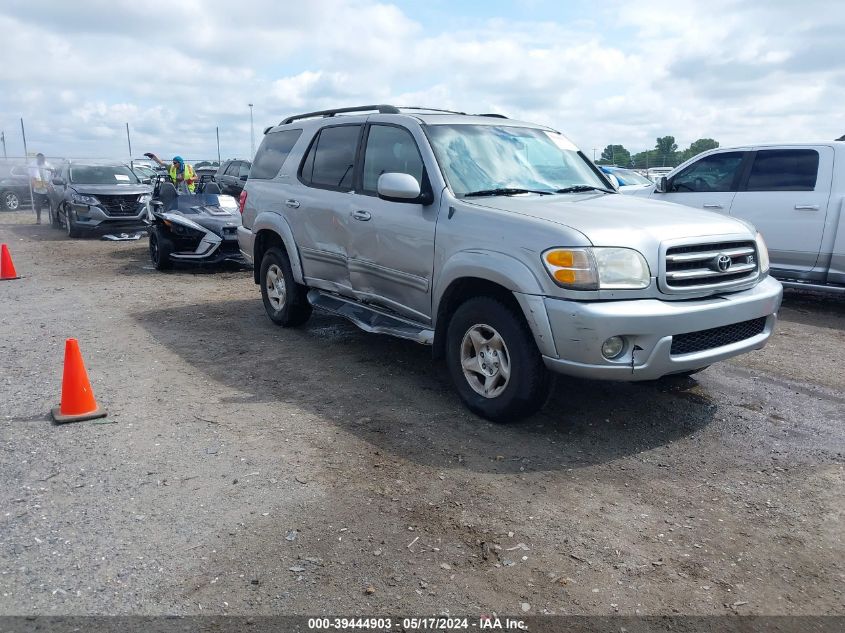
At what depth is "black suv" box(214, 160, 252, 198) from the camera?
64.4 feet

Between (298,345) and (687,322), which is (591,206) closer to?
(687,322)

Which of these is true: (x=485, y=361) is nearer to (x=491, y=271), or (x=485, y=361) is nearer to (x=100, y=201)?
(x=491, y=271)

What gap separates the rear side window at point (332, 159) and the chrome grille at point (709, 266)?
9.25ft

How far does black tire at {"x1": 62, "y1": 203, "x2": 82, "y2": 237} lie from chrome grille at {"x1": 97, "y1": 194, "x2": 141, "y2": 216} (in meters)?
0.87

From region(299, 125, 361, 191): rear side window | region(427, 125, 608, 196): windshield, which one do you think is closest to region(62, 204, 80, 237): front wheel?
region(299, 125, 361, 191): rear side window

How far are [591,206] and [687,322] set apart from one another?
3.42 feet

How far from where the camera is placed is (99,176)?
16312mm

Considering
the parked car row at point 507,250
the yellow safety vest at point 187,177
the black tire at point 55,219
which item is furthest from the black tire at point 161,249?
the black tire at point 55,219

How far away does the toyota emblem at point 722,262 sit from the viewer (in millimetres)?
4211

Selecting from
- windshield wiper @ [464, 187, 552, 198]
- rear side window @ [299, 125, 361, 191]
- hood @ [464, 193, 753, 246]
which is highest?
rear side window @ [299, 125, 361, 191]

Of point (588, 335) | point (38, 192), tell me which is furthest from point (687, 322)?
point (38, 192)

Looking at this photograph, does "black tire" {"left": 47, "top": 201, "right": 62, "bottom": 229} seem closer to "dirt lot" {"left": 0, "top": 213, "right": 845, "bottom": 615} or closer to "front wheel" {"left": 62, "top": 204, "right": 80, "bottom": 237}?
"front wheel" {"left": 62, "top": 204, "right": 80, "bottom": 237}

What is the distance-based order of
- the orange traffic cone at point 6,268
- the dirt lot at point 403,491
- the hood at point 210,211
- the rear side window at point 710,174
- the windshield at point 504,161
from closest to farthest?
the dirt lot at point 403,491
the windshield at point 504,161
the rear side window at point 710,174
the orange traffic cone at point 6,268
the hood at point 210,211

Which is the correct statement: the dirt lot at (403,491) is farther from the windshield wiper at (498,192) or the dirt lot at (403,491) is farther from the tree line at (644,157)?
the tree line at (644,157)
